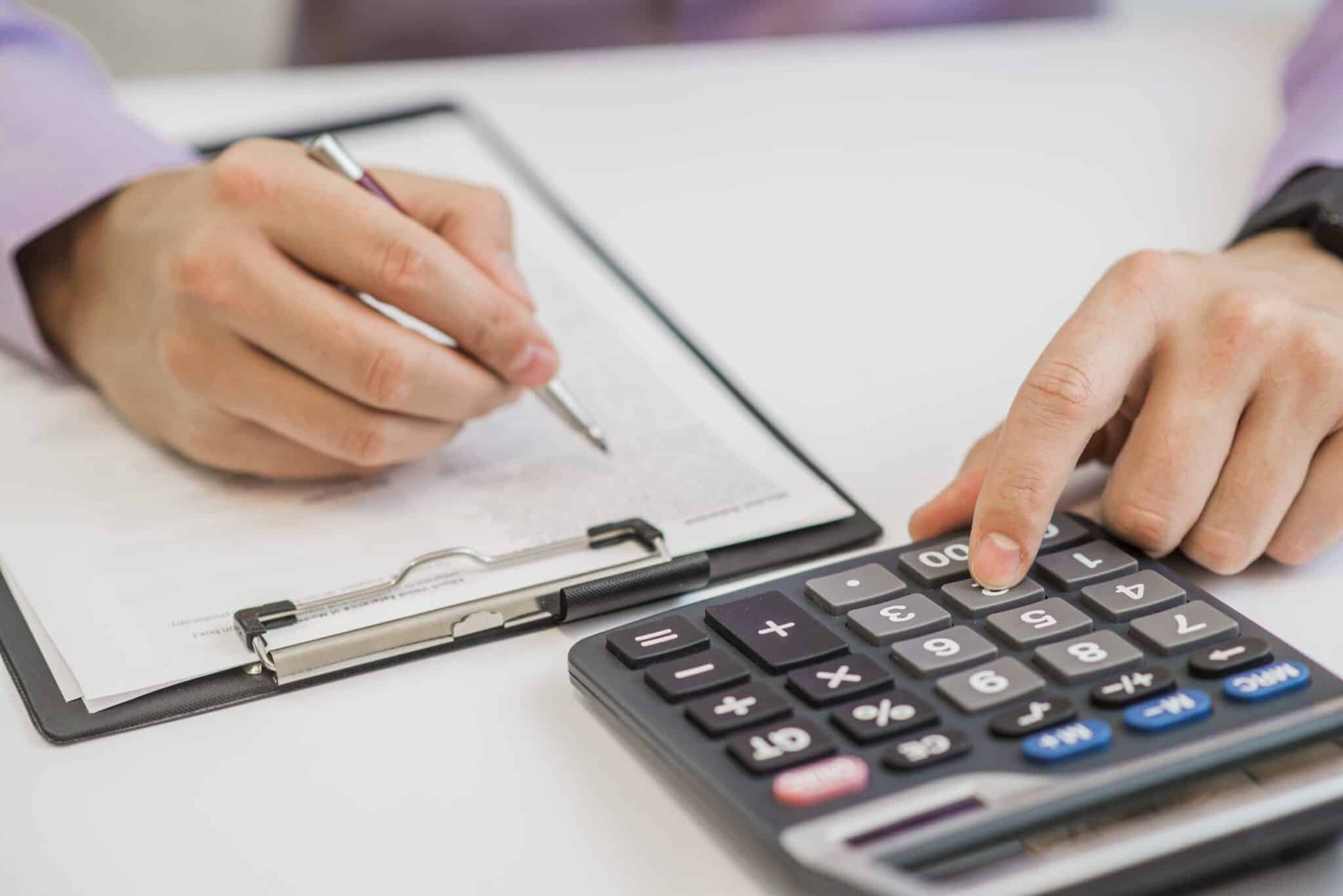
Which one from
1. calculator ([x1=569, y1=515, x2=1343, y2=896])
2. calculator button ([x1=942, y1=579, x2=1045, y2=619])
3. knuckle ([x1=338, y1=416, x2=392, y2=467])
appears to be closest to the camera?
calculator ([x1=569, y1=515, x2=1343, y2=896])

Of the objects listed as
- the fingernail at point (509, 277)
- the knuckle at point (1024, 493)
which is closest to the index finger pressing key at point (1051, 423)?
the knuckle at point (1024, 493)

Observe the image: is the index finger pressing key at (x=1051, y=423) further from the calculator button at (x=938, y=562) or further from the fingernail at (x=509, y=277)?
the fingernail at (x=509, y=277)

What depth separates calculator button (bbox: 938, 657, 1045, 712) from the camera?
40 centimetres

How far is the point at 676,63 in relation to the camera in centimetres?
109

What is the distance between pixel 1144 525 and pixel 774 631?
0.15 metres

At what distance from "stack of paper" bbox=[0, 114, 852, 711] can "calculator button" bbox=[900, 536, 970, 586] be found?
0.21 feet

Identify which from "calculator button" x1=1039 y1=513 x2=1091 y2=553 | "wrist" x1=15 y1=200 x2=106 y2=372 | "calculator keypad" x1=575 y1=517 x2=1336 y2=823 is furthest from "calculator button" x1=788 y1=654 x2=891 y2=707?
"wrist" x1=15 y1=200 x2=106 y2=372

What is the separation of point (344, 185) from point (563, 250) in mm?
229

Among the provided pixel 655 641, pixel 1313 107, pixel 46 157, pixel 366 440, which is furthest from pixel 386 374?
pixel 1313 107

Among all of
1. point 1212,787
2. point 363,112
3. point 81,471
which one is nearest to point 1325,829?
point 1212,787

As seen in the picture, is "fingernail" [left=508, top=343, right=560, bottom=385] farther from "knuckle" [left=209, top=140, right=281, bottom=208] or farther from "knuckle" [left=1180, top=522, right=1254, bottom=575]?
"knuckle" [left=1180, top=522, right=1254, bottom=575]

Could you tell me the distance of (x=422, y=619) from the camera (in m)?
0.47

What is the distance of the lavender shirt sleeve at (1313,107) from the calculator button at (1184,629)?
14.3 inches

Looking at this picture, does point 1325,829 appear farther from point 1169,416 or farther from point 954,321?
point 954,321
